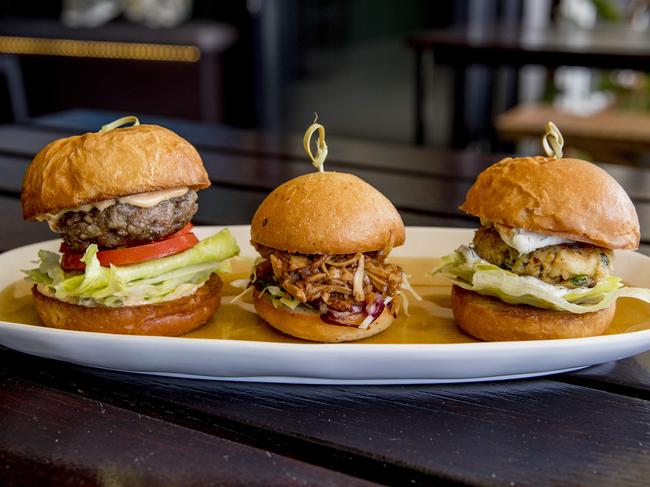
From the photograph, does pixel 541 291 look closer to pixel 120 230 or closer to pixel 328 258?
pixel 328 258

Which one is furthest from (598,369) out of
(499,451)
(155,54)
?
(155,54)

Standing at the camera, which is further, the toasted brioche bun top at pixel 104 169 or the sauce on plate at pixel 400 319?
the sauce on plate at pixel 400 319

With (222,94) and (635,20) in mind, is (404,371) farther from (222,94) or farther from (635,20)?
(635,20)

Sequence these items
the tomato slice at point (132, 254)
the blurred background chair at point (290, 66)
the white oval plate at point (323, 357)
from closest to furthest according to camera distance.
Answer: the white oval plate at point (323, 357) → the tomato slice at point (132, 254) → the blurred background chair at point (290, 66)

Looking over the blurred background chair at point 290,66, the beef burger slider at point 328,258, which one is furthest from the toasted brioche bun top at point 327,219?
the blurred background chair at point 290,66

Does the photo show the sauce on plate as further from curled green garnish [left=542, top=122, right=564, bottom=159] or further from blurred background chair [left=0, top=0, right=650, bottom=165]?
blurred background chair [left=0, top=0, right=650, bottom=165]

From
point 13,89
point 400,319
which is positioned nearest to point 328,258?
point 400,319

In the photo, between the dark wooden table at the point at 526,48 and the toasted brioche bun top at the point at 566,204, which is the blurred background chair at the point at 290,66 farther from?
the toasted brioche bun top at the point at 566,204
